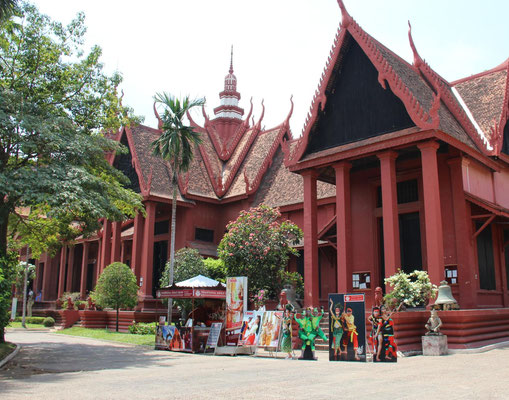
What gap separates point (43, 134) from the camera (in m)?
12.6

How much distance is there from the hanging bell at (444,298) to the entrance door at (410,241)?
4.44 metres

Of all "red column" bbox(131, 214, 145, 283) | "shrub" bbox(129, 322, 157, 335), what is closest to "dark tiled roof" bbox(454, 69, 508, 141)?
"shrub" bbox(129, 322, 157, 335)

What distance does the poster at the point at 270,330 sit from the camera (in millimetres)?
12953

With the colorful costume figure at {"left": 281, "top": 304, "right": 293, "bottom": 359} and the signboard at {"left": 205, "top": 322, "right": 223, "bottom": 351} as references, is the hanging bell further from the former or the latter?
the signboard at {"left": 205, "top": 322, "right": 223, "bottom": 351}

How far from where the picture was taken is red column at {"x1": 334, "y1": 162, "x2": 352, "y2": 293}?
16.4m

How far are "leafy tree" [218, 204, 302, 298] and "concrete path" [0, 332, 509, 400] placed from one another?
718cm

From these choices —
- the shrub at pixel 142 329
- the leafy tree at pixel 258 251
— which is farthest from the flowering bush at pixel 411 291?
the shrub at pixel 142 329

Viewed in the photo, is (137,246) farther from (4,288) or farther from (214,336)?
(4,288)

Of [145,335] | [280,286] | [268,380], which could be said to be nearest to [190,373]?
[268,380]

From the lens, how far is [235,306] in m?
14.3

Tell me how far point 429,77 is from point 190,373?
14.7 metres

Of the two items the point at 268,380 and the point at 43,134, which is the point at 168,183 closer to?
the point at 43,134

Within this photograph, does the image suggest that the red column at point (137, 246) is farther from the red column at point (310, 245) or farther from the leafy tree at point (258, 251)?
the red column at point (310, 245)

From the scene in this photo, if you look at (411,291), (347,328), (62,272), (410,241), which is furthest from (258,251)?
(62,272)
